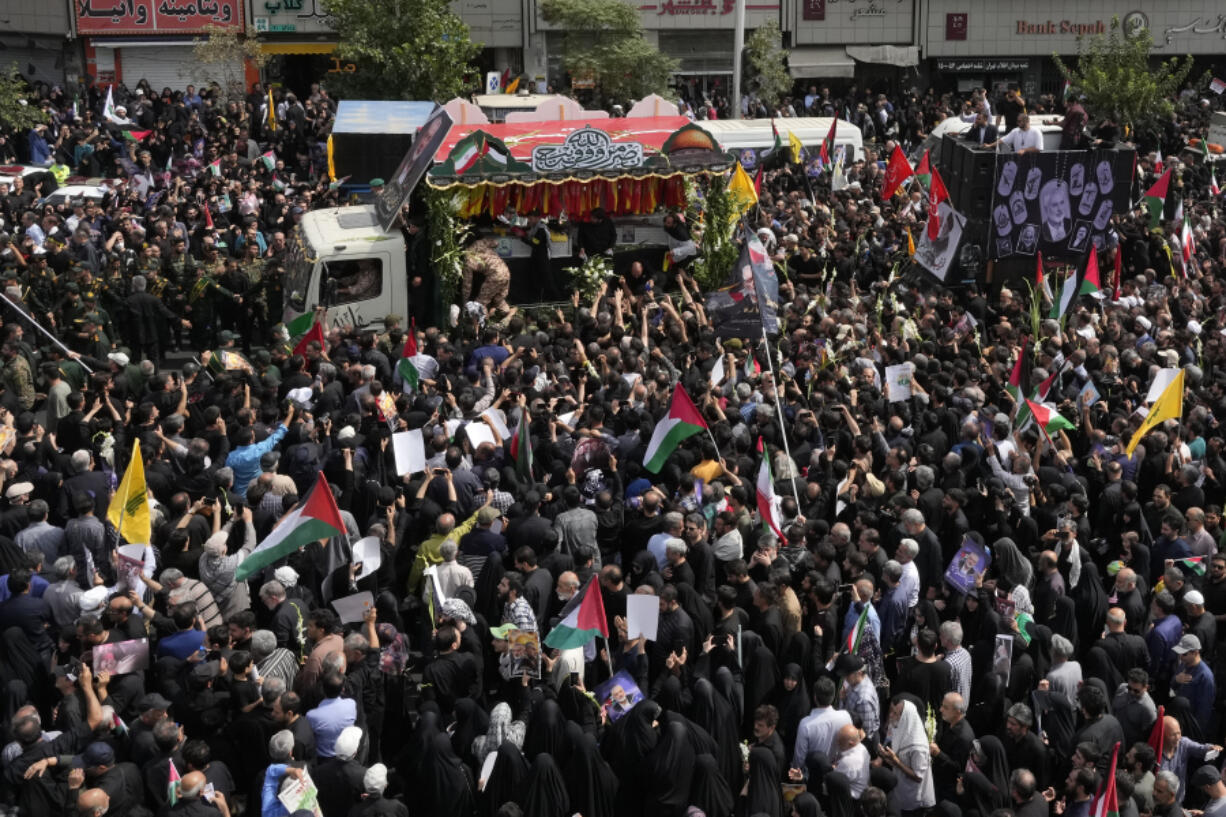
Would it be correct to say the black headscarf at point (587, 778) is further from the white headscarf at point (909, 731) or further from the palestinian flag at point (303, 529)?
the palestinian flag at point (303, 529)

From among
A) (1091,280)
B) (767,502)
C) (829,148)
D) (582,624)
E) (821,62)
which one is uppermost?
(821,62)

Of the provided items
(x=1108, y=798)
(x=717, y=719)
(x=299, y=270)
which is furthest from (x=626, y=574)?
(x=299, y=270)

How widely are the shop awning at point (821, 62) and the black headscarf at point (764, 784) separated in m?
34.8

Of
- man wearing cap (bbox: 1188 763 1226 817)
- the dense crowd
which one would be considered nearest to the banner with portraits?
the dense crowd

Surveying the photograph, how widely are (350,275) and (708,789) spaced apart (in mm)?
10156

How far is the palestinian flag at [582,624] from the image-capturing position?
8875mm

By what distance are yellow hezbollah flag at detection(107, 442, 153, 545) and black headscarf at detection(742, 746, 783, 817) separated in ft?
15.1

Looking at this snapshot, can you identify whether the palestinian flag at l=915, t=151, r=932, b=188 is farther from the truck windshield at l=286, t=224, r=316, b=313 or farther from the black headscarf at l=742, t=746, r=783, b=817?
the black headscarf at l=742, t=746, r=783, b=817

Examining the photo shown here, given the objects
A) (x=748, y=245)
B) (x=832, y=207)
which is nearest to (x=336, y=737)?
(x=748, y=245)

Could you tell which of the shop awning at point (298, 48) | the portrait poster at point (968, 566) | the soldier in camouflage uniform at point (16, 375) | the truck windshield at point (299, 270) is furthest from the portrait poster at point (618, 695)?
the shop awning at point (298, 48)

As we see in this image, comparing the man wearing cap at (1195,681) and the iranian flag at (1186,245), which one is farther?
the iranian flag at (1186,245)

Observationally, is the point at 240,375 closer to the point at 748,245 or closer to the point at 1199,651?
the point at 748,245

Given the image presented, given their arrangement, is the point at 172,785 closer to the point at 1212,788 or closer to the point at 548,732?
the point at 548,732

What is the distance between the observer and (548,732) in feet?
26.8
